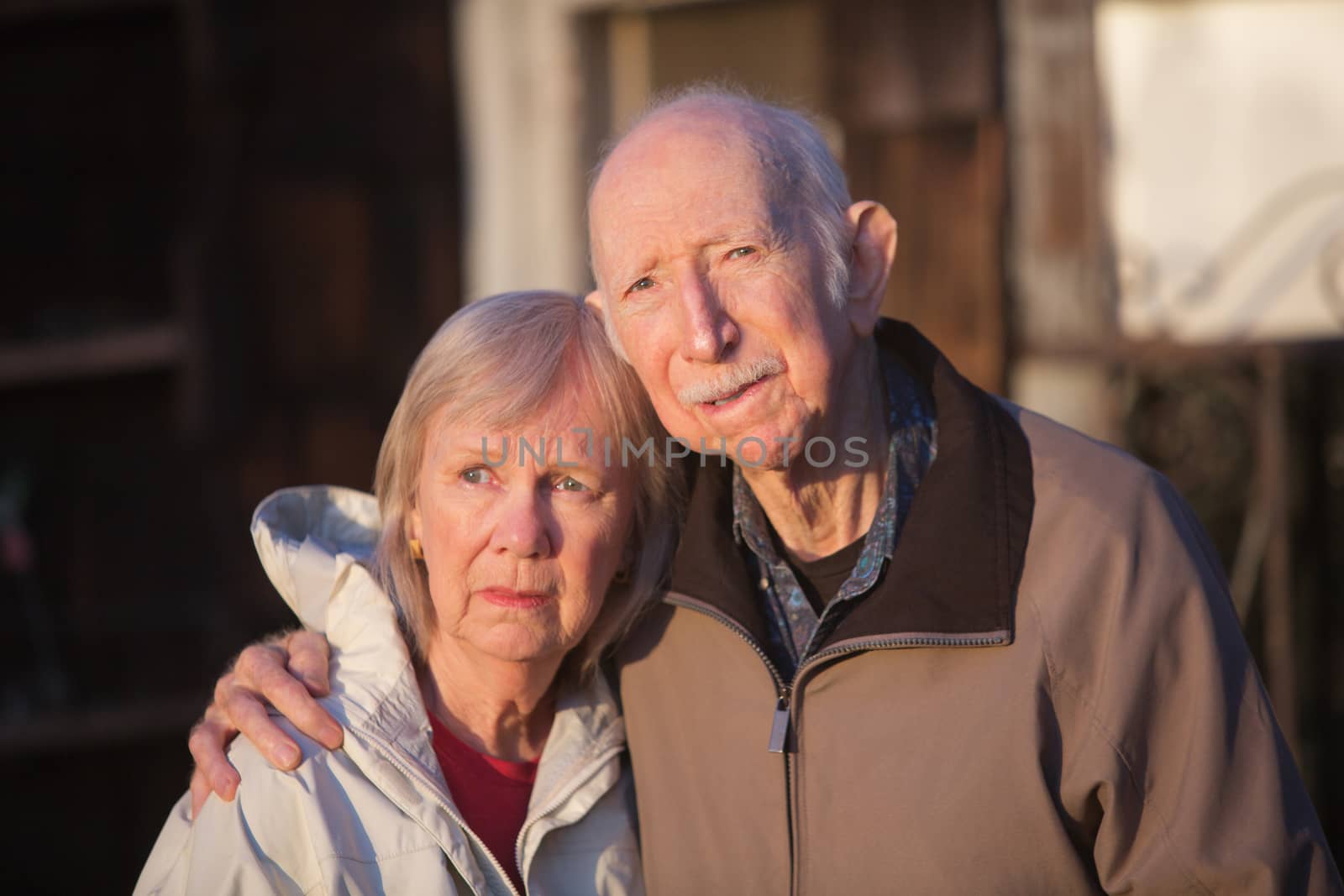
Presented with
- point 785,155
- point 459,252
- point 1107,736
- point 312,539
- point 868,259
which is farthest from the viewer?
point 459,252

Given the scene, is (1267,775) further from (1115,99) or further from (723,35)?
(723,35)

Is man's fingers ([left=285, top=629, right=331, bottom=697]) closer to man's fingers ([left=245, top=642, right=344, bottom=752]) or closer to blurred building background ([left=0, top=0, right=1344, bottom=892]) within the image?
man's fingers ([left=245, top=642, right=344, bottom=752])

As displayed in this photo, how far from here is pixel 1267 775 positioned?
5.28 ft

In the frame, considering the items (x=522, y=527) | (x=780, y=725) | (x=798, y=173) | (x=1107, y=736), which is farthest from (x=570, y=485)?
(x=1107, y=736)

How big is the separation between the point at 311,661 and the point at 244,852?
0.33 meters

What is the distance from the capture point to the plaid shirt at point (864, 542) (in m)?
1.87

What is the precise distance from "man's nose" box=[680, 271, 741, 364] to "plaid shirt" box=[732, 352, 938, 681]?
0.35 meters

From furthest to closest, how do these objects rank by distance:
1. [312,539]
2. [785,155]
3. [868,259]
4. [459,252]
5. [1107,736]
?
[459,252], [312,539], [868,259], [785,155], [1107,736]

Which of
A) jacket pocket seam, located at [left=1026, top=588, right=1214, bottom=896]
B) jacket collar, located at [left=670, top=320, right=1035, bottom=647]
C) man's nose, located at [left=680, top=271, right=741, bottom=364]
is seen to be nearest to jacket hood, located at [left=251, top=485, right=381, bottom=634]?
jacket collar, located at [left=670, top=320, right=1035, bottom=647]

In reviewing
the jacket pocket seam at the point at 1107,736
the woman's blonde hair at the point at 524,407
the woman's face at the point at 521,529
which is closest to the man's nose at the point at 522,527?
the woman's face at the point at 521,529

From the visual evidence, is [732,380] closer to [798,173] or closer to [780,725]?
[798,173]

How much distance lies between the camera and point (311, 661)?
1909 mm

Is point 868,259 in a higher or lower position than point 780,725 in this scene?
higher

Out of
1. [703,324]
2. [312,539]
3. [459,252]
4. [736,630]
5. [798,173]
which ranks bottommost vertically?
[736,630]
